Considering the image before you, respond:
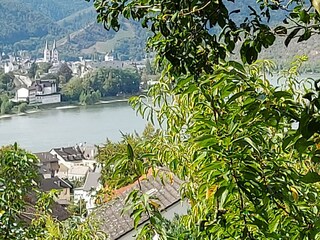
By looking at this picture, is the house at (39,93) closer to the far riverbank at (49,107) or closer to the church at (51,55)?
the far riverbank at (49,107)

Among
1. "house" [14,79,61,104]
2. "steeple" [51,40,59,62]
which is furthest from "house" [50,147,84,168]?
"steeple" [51,40,59,62]

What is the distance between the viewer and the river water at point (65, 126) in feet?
71.2

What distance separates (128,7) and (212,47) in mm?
216

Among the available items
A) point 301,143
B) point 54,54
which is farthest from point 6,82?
point 301,143

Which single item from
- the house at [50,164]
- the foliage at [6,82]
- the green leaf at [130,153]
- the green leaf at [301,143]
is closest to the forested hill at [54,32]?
the foliage at [6,82]

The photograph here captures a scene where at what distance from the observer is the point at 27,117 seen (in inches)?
1135

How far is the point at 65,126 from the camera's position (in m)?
26.1

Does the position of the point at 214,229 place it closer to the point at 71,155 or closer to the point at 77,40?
the point at 71,155

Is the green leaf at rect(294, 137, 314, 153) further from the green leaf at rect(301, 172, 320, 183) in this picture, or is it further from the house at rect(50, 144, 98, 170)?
the house at rect(50, 144, 98, 170)

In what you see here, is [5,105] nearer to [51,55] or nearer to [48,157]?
[48,157]

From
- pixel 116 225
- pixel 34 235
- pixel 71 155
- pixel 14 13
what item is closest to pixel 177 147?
pixel 34 235

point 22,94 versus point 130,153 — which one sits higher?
point 130,153

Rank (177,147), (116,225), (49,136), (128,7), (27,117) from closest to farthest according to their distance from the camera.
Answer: (128,7) → (177,147) → (116,225) → (49,136) → (27,117)

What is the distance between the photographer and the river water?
71.2ft
